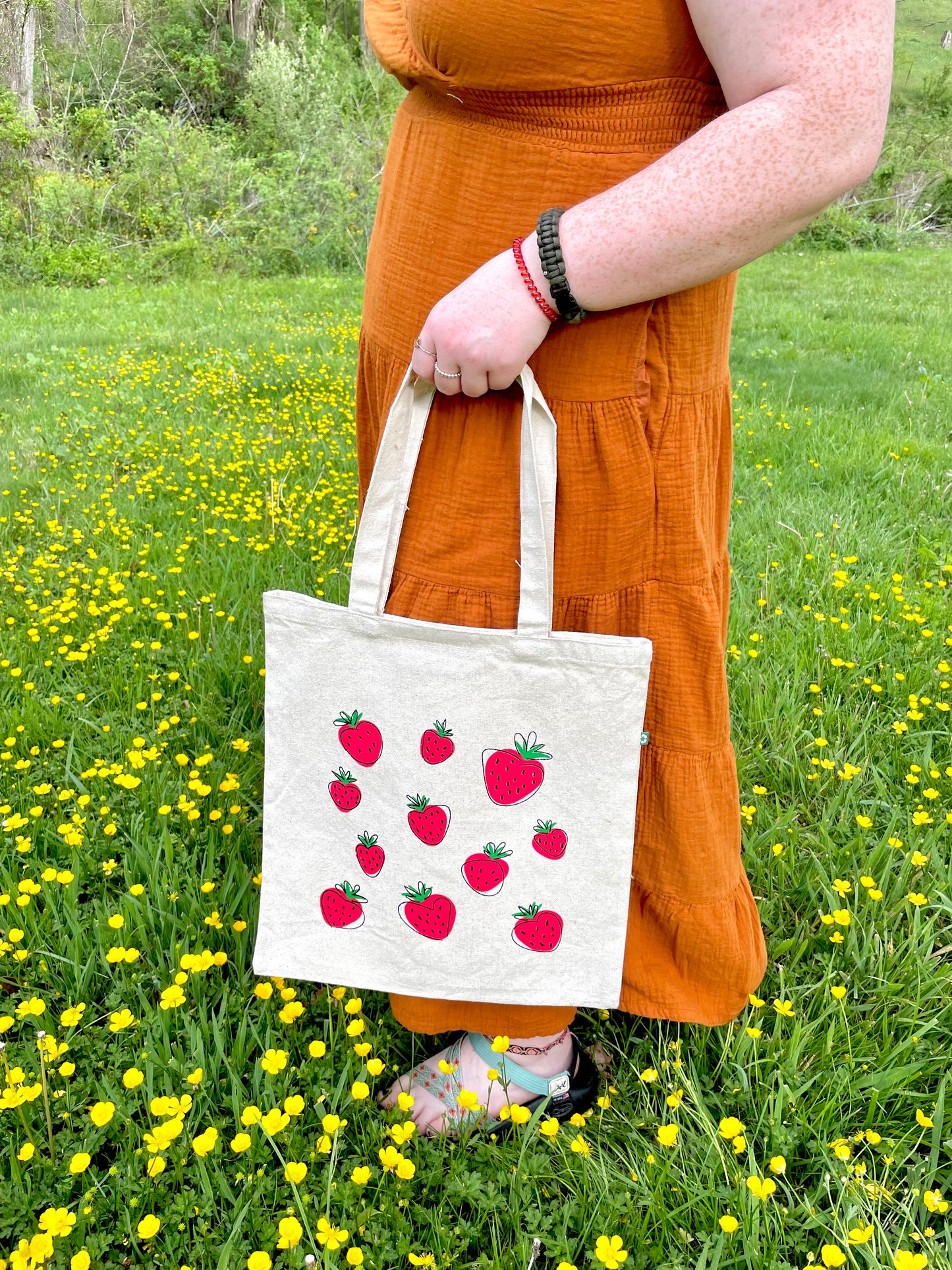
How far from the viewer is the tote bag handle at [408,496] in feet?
3.54

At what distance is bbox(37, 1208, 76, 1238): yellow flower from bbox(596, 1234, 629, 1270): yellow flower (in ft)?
2.17

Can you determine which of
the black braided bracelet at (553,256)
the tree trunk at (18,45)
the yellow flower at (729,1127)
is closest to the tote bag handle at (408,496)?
the black braided bracelet at (553,256)

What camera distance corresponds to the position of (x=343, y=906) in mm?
1291

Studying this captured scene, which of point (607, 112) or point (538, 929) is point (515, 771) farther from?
point (607, 112)

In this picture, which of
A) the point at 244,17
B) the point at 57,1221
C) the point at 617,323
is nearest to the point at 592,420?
the point at 617,323

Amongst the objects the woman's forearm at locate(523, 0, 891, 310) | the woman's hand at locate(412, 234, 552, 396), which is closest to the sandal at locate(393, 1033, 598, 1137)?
the woman's hand at locate(412, 234, 552, 396)

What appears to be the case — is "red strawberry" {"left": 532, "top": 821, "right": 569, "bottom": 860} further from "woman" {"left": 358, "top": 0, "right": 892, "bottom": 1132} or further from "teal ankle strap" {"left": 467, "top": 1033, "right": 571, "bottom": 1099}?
"teal ankle strap" {"left": 467, "top": 1033, "right": 571, "bottom": 1099}

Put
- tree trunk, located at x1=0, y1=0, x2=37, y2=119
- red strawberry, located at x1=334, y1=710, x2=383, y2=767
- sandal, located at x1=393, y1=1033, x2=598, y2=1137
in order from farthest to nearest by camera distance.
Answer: tree trunk, located at x1=0, y1=0, x2=37, y2=119 < sandal, located at x1=393, y1=1033, x2=598, y2=1137 < red strawberry, located at x1=334, y1=710, x2=383, y2=767

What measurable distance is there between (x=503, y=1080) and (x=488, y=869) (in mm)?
384

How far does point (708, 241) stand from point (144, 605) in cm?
224

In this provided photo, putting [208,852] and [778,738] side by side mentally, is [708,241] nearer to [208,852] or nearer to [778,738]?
[208,852]

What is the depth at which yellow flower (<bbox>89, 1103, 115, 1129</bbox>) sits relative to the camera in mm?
1229

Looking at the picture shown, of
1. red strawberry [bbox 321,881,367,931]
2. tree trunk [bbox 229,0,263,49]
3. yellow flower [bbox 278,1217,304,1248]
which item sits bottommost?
yellow flower [bbox 278,1217,304,1248]

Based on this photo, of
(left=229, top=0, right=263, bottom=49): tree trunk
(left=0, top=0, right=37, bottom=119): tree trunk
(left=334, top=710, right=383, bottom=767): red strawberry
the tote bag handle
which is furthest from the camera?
(left=229, top=0, right=263, bottom=49): tree trunk
